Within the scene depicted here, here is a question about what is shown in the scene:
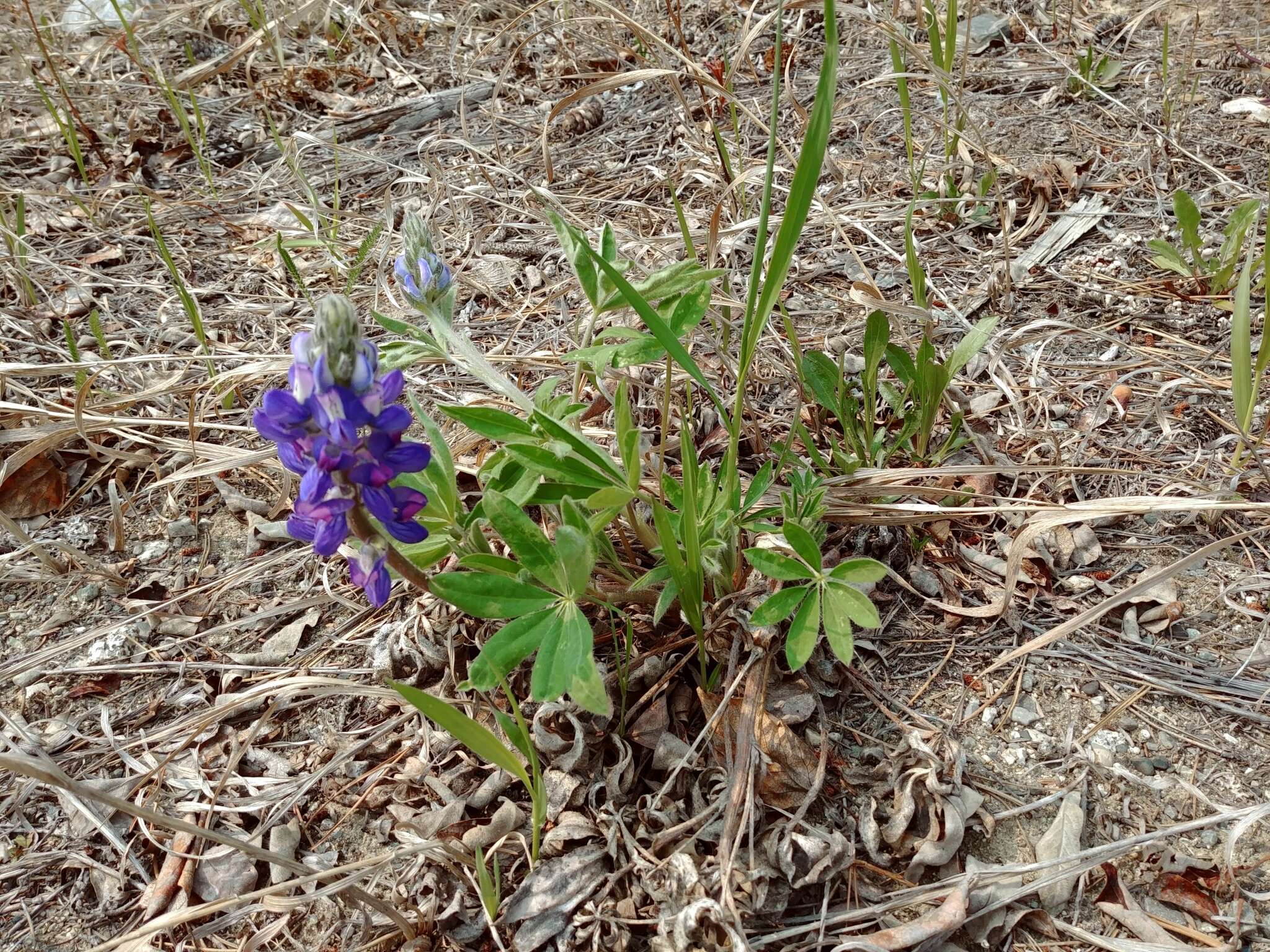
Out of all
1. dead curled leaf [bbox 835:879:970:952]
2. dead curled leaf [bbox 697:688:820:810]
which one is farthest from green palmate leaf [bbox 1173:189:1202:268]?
dead curled leaf [bbox 835:879:970:952]

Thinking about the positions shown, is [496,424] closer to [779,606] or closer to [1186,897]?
[779,606]

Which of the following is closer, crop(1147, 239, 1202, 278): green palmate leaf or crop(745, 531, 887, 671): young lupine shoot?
crop(745, 531, 887, 671): young lupine shoot

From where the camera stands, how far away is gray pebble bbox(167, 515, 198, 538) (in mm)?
2465

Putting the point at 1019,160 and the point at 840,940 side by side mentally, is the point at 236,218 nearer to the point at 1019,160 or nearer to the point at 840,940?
the point at 1019,160

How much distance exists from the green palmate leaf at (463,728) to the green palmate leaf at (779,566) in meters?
0.59

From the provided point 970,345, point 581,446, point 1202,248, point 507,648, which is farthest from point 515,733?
point 1202,248

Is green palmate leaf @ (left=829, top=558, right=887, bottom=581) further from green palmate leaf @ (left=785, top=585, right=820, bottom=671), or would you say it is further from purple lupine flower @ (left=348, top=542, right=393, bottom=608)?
purple lupine flower @ (left=348, top=542, right=393, bottom=608)

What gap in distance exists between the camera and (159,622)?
7.38 ft

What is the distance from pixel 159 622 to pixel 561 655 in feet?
4.10

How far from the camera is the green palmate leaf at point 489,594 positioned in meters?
1.60

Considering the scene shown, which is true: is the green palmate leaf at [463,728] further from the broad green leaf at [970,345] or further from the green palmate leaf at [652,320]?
the broad green leaf at [970,345]

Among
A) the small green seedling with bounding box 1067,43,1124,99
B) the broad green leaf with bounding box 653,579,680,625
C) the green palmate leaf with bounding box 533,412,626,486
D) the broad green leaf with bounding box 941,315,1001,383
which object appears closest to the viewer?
the green palmate leaf with bounding box 533,412,626,486

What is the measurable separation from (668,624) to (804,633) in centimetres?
41

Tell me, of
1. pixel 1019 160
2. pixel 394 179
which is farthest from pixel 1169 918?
pixel 394 179
